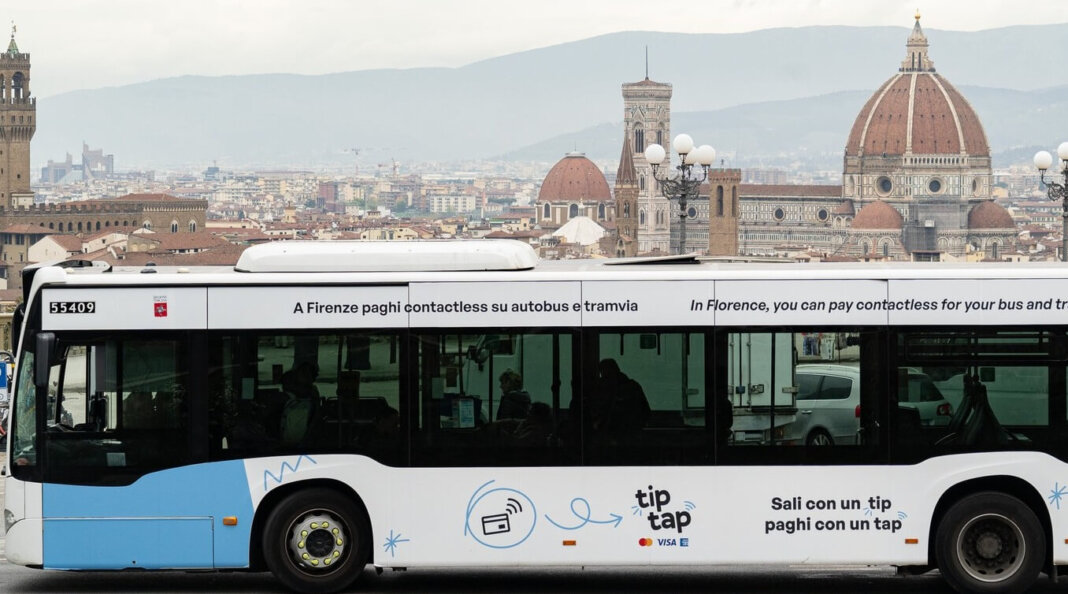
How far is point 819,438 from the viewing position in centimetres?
687

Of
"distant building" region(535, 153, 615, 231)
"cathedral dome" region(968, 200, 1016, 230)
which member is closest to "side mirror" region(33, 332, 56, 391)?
"cathedral dome" region(968, 200, 1016, 230)

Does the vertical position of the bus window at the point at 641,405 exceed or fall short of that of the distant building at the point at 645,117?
it falls short

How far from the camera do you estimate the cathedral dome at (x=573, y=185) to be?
635 ft

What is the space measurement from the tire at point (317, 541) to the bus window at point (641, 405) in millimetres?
986

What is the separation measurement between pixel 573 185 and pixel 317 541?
614 ft

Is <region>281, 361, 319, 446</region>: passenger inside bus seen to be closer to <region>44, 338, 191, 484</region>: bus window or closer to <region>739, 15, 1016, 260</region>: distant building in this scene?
<region>44, 338, 191, 484</region>: bus window

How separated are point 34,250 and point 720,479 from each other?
395 ft

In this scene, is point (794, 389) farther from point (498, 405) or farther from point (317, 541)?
point (317, 541)

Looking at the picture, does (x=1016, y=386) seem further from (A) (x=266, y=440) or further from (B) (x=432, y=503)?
(A) (x=266, y=440)

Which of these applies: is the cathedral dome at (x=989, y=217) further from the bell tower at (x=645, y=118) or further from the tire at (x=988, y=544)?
the tire at (x=988, y=544)

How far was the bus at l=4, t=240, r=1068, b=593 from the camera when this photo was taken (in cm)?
686

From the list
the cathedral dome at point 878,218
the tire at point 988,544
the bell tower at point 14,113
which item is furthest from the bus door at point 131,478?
the cathedral dome at point 878,218

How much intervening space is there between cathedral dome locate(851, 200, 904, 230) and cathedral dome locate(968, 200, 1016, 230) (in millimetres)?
8429

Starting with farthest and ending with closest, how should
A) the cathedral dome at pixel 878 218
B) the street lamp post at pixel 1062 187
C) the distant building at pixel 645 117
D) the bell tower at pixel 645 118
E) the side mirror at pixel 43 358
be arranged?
the distant building at pixel 645 117 → the bell tower at pixel 645 118 → the cathedral dome at pixel 878 218 → the street lamp post at pixel 1062 187 → the side mirror at pixel 43 358
